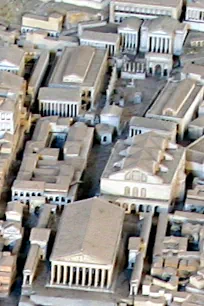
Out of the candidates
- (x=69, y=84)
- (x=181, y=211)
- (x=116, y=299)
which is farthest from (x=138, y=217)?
(x=69, y=84)

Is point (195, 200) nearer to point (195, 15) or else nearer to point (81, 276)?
point (81, 276)

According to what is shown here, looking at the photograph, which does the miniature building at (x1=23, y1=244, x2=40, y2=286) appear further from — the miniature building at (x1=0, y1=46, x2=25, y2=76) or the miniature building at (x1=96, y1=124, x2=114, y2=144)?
the miniature building at (x1=0, y1=46, x2=25, y2=76)

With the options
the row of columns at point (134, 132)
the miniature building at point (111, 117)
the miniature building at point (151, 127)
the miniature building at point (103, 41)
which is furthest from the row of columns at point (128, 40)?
the row of columns at point (134, 132)

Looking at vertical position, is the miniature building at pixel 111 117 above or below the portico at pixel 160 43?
below

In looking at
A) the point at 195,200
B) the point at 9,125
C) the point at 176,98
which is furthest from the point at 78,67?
the point at 195,200

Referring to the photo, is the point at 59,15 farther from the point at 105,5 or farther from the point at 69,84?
the point at 69,84

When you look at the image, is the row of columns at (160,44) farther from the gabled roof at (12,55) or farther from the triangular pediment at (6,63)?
the triangular pediment at (6,63)
